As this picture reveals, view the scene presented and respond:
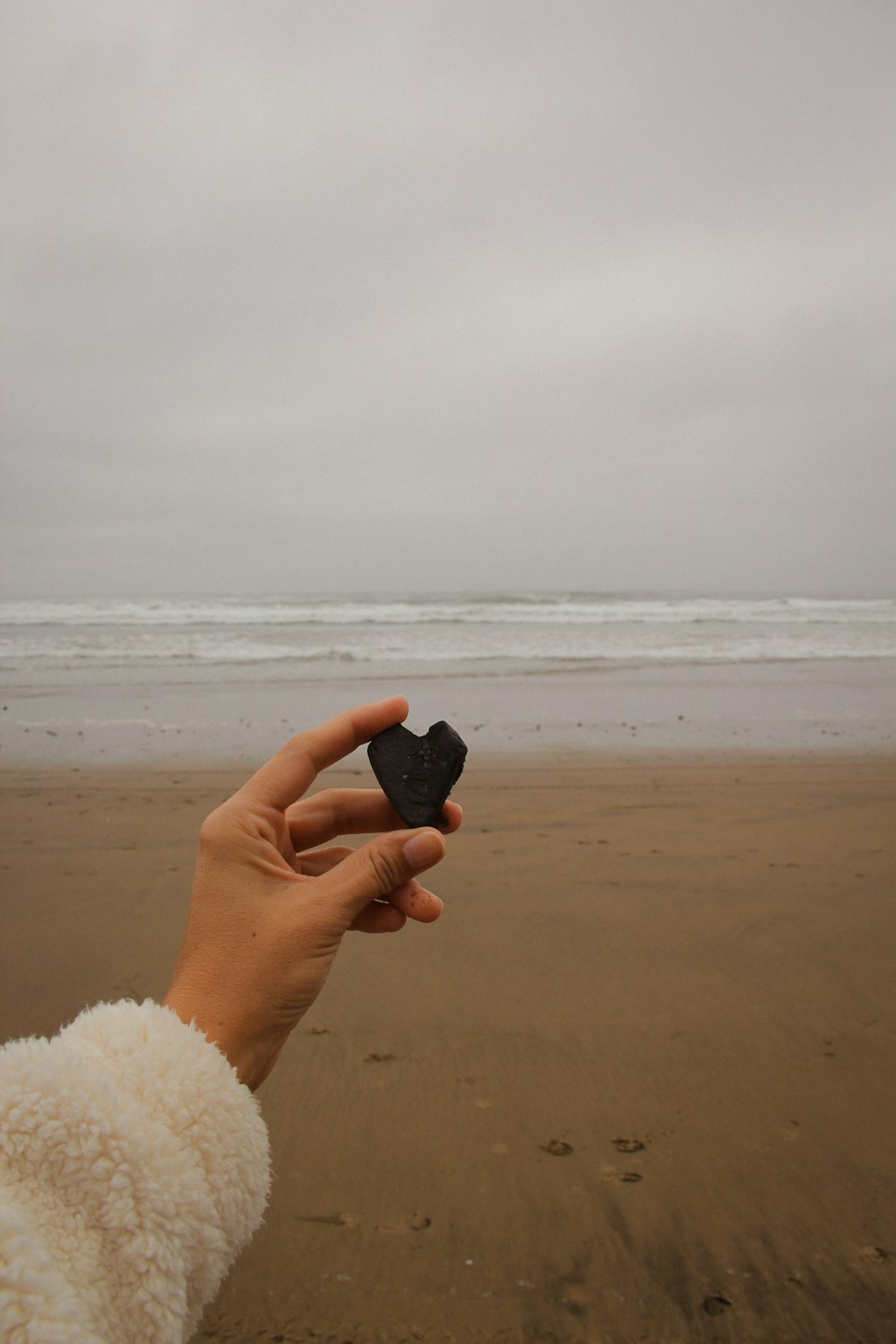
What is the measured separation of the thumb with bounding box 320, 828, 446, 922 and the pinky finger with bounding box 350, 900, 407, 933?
145 mm

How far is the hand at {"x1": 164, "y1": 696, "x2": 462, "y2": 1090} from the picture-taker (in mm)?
1440

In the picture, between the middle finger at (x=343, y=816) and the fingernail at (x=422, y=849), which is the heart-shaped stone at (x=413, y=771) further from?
the fingernail at (x=422, y=849)

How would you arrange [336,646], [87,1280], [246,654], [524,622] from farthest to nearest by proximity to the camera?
1. [524,622]
2. [336,646]
3. [246,654]
4. [87,1280]

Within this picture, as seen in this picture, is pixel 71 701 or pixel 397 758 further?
pixel 71 701

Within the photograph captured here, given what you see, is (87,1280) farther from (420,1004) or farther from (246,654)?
(246,654)

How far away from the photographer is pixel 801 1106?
286 centimetres

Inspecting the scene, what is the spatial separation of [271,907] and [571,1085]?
201cm

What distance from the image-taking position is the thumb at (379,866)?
1.54m

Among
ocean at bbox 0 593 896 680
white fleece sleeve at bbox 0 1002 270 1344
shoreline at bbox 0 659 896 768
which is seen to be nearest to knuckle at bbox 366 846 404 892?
white fleece sleeve at bbox 0 1002 270 1344

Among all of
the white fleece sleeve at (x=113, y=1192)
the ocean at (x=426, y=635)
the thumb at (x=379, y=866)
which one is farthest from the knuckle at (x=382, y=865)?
the ocean at (x=426, y=635)

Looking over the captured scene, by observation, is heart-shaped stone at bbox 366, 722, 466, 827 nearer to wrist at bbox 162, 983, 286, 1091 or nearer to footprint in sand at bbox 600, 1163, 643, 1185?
wrist at bbox 162, 983, 286, 1091

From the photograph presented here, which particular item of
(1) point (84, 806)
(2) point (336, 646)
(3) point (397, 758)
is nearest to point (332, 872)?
(3) point (397, 758)

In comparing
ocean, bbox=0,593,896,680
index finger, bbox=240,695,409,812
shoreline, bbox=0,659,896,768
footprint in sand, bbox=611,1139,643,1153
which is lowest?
footprint in sand, bbox=611,1139,643,1153

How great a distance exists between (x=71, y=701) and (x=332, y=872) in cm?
1209
